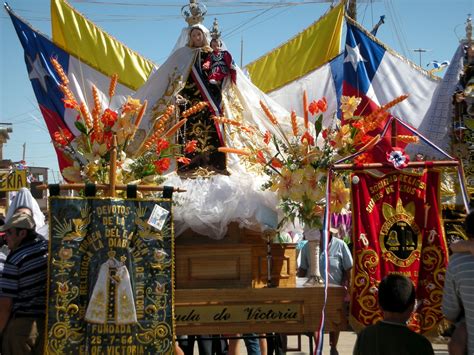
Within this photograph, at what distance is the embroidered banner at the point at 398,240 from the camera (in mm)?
5527

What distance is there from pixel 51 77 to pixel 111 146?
6.46 m

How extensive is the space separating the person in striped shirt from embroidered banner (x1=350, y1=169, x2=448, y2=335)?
0.87 metres

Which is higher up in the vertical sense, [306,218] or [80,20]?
[80,20]

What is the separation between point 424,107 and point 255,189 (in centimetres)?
520

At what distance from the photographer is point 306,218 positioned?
5902 millimetres

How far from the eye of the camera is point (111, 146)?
18.7 ft

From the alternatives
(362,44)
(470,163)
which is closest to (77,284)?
(470,163)

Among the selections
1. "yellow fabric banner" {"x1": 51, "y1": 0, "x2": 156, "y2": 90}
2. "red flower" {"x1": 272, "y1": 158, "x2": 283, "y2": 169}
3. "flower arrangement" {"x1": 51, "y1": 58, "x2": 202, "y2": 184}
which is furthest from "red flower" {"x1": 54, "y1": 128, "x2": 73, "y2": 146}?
"yellow fabric banner" {"x1": 51, "y1": 0, "x2": 156, "y2": 90}

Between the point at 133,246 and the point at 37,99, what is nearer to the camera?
the point at 133,246

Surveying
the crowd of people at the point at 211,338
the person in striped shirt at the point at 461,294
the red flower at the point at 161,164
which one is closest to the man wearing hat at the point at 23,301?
the crowd of people at the point at 211,338

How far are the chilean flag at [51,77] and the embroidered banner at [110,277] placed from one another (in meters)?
4.85

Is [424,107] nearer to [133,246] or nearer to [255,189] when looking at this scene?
[255,189]

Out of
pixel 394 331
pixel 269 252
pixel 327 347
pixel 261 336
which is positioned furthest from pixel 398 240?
pixel 327 347

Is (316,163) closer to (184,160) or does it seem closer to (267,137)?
(267,137)
